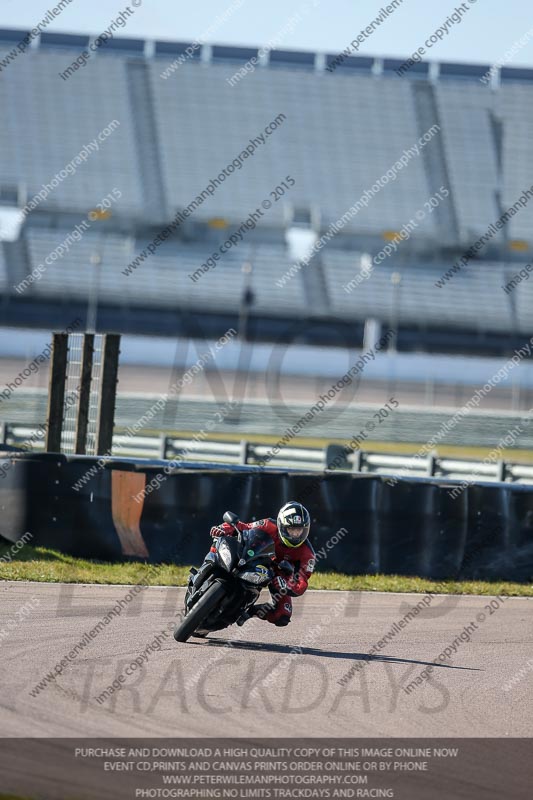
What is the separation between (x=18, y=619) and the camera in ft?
31.5

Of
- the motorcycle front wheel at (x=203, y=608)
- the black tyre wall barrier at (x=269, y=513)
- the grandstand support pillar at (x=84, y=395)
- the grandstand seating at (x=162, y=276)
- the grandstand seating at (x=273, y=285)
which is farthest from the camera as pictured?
the grandstand seating at (x=273, y=285)

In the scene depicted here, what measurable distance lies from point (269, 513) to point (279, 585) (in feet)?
15.4

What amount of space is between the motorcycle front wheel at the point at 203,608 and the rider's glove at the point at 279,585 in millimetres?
460

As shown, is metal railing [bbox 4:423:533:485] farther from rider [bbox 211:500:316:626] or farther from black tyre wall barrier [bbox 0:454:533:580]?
rider [bbox 211:500:316:626]

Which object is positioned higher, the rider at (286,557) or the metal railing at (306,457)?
the metal railing at (306,457)

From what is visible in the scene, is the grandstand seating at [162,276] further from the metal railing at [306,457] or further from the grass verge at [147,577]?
the grass verge at [147,577]

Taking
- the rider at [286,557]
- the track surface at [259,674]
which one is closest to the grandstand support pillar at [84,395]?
the track surface at [259,674]

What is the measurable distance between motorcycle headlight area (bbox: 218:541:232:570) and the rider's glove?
0.44m

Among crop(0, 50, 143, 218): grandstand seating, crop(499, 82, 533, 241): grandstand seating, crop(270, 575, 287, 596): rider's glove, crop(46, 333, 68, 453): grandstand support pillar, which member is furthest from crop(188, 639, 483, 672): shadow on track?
crop(499, 82, 533, 241): grandstand seating

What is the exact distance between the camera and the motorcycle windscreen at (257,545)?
890cm

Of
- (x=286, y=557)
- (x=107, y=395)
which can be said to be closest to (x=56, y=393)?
(x=107, y=395)

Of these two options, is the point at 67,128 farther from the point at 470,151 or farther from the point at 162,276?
the point at 470,151

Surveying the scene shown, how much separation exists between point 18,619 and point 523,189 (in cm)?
6036

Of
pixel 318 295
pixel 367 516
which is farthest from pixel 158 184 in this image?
pixel 367 516
